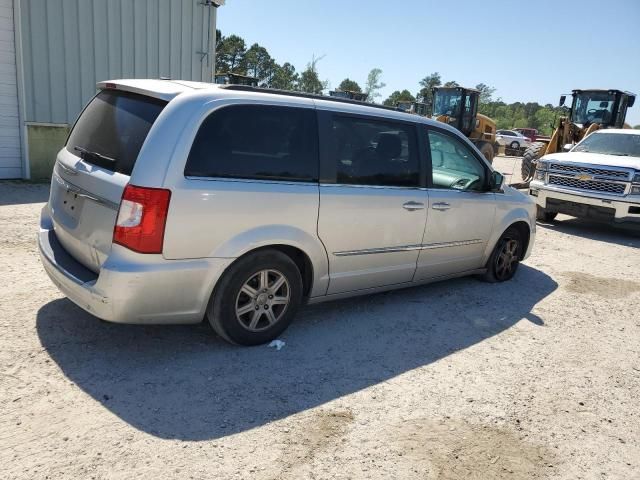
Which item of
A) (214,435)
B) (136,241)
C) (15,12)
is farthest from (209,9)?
(214,435)

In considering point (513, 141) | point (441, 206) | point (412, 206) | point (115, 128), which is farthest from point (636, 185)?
point (513, 141)

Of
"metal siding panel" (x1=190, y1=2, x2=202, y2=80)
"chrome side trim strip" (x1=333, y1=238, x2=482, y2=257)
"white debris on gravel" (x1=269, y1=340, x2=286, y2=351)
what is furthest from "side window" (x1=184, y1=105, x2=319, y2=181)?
"metal siding panel" (x1=190, y1=2, x2=202, y2=80)

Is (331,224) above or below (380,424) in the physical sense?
above

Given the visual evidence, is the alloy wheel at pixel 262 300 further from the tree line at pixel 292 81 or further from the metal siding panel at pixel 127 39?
the tree line at pixel 292 81

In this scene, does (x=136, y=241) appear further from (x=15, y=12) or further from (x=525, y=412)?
(x=15, y=12)

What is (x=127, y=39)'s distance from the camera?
1080 centimetres

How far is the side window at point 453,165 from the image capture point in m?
4.86

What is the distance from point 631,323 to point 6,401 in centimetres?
544

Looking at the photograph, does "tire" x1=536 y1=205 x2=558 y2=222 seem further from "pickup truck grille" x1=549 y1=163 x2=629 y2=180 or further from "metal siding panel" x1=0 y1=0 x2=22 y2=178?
"metal siding panel" x1=0 y1=0 x2=22 y2=178

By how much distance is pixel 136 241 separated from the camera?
311 centimetres

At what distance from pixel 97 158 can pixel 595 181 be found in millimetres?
8592

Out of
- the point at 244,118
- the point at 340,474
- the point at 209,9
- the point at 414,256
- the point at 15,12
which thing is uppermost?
the point at 209,9

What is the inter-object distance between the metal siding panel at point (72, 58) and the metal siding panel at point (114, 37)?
67 cm

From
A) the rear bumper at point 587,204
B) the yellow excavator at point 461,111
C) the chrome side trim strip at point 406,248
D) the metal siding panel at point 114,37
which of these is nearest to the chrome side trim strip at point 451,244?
the chrome side trim strip at point 406,248
